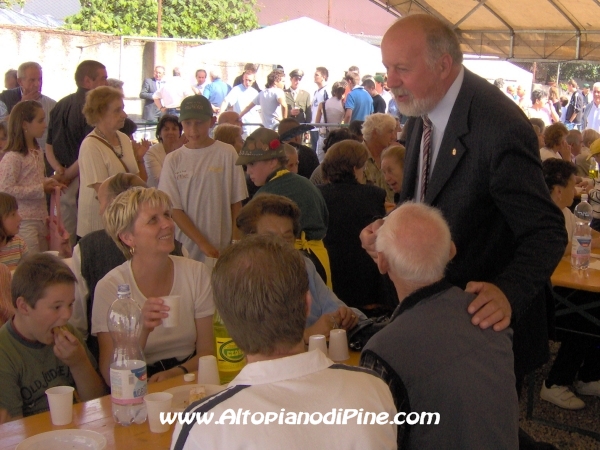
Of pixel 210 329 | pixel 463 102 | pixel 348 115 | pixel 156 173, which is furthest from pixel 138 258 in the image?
pixel 348 115

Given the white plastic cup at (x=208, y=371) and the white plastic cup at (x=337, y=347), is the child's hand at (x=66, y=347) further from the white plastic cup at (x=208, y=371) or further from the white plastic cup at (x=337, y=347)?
the white plastic cup at (x=337, y=347)

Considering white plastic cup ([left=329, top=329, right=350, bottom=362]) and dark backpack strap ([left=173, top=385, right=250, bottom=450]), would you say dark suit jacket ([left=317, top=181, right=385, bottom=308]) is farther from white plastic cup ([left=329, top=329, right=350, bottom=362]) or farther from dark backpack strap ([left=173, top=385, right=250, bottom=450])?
dark backpack strap ([left=173, top=385, right=250, bottom=450])

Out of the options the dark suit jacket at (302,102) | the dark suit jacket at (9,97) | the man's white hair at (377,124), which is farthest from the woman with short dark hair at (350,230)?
the dark suit jacket at (302,102)

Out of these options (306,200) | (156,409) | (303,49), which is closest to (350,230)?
(306,200)

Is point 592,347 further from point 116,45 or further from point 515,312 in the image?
point 116,45

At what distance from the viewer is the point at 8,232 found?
3.77 metres

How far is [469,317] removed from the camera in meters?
1.83

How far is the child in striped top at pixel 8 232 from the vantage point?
12.2 ft

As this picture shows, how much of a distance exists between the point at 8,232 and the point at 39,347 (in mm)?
1541

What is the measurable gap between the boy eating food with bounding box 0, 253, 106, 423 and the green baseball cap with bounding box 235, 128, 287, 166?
1801 millimetres

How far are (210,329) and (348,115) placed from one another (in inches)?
282

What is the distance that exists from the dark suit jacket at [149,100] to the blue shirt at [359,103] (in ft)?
13.5

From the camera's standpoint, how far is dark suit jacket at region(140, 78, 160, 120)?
12.2 meters

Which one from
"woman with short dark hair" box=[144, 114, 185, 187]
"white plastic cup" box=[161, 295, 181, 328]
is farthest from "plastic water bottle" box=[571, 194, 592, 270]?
"woman with short dark hair" box=[144, 114, 185, 187]
